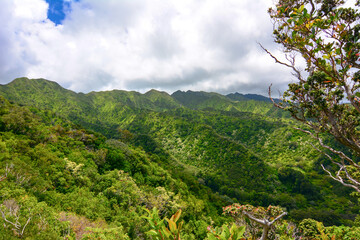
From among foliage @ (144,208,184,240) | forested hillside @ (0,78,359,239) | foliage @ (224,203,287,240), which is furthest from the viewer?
forested hillside @ (0,78,359,239)

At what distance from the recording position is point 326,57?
459 cm

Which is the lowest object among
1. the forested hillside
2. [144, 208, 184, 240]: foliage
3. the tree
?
the forested hillside

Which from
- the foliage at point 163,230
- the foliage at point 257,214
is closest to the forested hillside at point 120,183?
the foliage at point 163,230

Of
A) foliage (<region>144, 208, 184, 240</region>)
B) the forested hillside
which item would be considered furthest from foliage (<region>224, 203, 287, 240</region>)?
the forested hillside

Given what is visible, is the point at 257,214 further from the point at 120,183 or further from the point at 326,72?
the point at 120,183

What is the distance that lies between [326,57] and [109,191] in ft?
90.3

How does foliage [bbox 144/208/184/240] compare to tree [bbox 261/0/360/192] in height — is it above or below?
below

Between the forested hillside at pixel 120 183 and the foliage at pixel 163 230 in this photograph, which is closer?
the foliage at pixel 163 230

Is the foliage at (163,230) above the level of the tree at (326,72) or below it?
below

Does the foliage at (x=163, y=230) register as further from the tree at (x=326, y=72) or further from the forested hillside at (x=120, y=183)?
the tree at (x=326, y=72)

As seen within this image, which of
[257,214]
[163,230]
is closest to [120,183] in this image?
[257,214]

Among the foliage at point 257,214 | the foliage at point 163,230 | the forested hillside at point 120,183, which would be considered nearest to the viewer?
the foliage at point 163,230

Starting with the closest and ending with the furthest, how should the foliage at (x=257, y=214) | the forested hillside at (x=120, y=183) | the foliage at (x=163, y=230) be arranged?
the foliage at (x=163, y=230), the foliage at (x=257, y=214), the forested hillside at (x=120, y=183)

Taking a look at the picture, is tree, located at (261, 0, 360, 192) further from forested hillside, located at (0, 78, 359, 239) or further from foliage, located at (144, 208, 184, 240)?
foliage, located at (144, 208, 184, 240)
